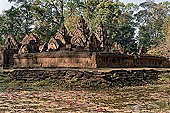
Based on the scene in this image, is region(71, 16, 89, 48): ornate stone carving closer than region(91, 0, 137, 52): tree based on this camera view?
Yes

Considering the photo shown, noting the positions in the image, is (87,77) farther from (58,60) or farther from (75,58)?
(58,60)

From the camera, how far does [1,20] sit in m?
39.7

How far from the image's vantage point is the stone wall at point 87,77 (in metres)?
11.1

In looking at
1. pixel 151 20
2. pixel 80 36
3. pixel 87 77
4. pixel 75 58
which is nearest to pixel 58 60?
pixel 75 58

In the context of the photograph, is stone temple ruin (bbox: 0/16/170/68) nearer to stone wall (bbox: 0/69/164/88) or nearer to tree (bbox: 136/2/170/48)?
stone wall (bbox: 0/69/164/88)

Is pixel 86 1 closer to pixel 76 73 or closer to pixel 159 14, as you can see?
pixel 159 14

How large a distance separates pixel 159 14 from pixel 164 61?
39727 mm

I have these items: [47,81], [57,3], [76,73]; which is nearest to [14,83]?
[47,81]

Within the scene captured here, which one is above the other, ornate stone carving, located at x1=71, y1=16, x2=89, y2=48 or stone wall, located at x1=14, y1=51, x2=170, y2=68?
ornate stone carving, located at x1=71, y1=16, x2=89, y2=48

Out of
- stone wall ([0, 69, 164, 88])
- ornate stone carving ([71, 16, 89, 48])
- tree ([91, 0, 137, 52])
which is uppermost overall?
tree ([91, 0, 137, 52])

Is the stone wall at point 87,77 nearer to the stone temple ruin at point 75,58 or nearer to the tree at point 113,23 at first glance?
the stone temple ruin at point 75,58

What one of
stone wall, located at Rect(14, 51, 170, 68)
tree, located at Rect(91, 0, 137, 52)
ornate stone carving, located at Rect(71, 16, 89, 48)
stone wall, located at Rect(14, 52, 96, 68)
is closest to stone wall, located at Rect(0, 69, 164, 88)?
stone wall, located at Rect(14, 51, 170, 68)

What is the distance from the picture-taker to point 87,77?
446 inches

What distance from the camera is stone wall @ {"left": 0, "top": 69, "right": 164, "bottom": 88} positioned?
36.4 ft
